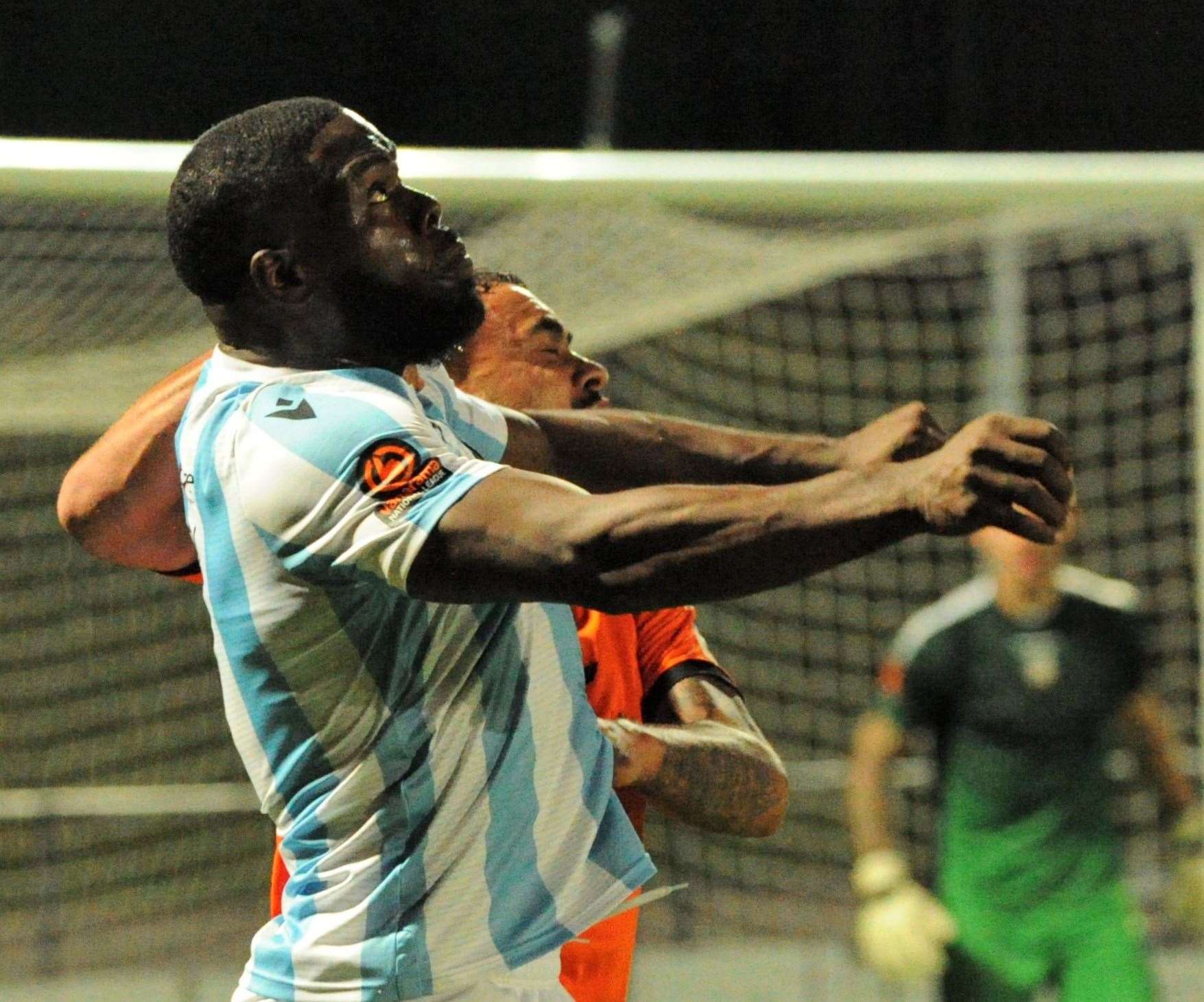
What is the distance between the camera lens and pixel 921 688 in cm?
453

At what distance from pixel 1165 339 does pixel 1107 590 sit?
9.41ft

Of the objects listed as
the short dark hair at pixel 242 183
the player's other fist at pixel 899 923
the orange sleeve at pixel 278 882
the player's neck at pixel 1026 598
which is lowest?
the player's other fist at pixel 899 923

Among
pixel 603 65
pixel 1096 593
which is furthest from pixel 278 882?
pixel 603 65

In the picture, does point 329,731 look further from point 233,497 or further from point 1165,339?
point 1165,339

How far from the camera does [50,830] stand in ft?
18.7

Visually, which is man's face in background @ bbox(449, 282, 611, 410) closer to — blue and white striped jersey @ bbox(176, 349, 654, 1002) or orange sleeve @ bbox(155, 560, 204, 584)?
orange sleeve @ bbox(155, 560, 204, 584)

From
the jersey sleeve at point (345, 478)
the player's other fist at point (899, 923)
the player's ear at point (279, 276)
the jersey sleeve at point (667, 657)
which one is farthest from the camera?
the player's other fist at point (899, 923)

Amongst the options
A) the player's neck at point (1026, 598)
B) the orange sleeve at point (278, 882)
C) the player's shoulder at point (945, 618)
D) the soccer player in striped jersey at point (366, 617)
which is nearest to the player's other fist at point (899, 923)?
the player's shoulder at point (945, 618)

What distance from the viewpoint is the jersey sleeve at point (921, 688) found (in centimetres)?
451

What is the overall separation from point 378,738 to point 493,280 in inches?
49.3

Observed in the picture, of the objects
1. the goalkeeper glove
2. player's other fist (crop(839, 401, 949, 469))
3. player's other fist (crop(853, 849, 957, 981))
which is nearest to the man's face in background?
player's other fist (crop(839, 401, 949, 469))

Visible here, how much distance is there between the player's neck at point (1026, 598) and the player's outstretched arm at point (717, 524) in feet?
10.1

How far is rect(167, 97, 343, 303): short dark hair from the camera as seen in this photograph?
188 centimetres

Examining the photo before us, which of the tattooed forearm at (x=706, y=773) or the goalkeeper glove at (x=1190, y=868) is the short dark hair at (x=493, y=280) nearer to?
the tattooed forearm at (x=706, y=773)
